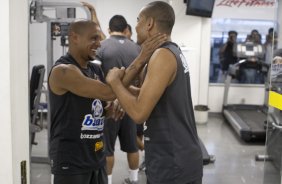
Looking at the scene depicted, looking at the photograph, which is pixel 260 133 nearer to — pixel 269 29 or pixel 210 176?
pixel 210 176

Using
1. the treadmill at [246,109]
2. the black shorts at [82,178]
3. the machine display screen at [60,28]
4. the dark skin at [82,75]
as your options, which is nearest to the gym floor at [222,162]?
the treadmill at [246,109]

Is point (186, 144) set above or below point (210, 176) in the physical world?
above

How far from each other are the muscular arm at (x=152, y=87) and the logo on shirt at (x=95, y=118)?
1.50 ft

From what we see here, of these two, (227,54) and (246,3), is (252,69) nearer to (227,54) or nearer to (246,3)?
(227,54)

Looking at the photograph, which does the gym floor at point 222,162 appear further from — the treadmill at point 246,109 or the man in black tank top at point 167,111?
the man in black tank top at point 167,111

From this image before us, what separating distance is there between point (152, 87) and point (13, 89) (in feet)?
2.70

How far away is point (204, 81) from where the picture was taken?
24.6ft

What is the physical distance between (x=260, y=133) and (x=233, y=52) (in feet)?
7.32

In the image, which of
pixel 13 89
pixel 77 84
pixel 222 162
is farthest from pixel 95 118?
pixel 222 162

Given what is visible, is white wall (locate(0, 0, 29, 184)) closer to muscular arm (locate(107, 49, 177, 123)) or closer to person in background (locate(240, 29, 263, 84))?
muscular arm (locate(107, 49, 177, 123))

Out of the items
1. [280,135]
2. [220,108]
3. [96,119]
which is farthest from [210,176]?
[220,108]

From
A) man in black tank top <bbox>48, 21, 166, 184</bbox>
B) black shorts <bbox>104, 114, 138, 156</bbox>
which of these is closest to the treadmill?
black shorts <bbox>104, 114, 138, 156</bbox>

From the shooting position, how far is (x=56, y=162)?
A: 2.26m

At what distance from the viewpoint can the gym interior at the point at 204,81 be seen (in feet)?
3.74
